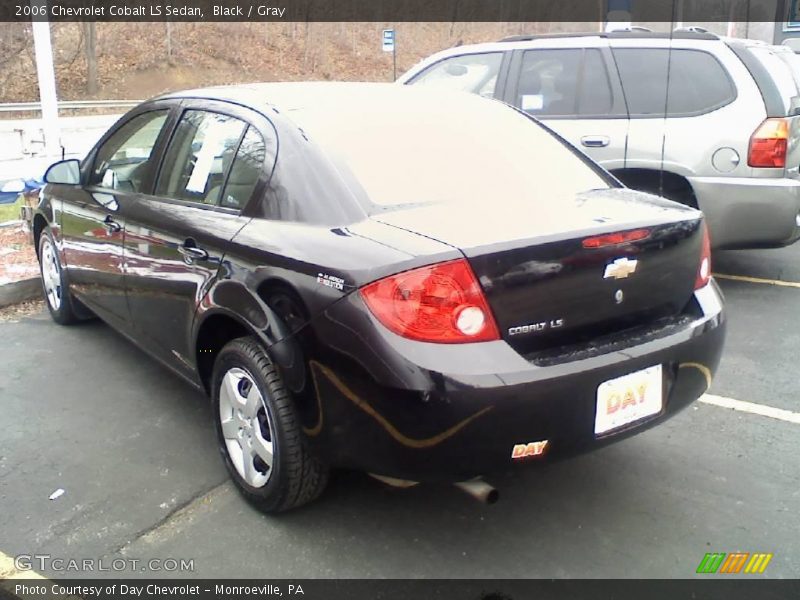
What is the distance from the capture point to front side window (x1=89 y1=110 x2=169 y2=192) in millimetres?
3818

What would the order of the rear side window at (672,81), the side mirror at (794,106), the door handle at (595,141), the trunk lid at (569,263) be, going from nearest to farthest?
1. the trunk lid at (569,263)
2. the side mirror at (794,106)
3. the rear side window at (672,81)
4. the door handle at (595,141)

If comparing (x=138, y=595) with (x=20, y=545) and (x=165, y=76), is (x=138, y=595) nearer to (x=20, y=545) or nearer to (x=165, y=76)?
(x=20, y=545)

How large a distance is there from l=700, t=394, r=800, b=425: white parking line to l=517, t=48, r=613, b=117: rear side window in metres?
2.74

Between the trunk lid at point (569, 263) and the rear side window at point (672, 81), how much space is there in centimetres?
299

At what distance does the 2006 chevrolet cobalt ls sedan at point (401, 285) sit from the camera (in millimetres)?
2357

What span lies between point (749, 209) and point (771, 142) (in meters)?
0.47

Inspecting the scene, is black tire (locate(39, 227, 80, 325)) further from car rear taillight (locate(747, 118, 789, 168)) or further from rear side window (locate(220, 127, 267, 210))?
car rear taillight (locate(747, 118, 789, 168))

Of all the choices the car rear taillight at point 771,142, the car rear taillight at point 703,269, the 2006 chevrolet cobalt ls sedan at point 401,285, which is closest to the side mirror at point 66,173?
the 2006 chevrolet cobalt ls sedan at point 401,285

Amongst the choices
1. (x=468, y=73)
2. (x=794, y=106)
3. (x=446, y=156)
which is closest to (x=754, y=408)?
(x=446, y=156)

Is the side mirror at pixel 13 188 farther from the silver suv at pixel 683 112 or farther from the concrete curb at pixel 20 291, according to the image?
the silver suv at pixel 683 112

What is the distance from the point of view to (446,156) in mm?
3135

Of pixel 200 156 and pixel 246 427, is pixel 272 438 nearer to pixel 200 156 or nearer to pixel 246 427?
pixel 246 427

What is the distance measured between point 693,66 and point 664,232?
3415 millimetres

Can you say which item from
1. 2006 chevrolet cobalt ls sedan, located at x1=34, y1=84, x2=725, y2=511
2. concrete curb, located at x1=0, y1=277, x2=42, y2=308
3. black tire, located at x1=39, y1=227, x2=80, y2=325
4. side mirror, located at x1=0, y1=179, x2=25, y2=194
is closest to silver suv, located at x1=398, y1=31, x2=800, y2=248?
2006 chevrolet cobalt ls sedan, located at x1=34, y1=84, x2=725, y2=511
